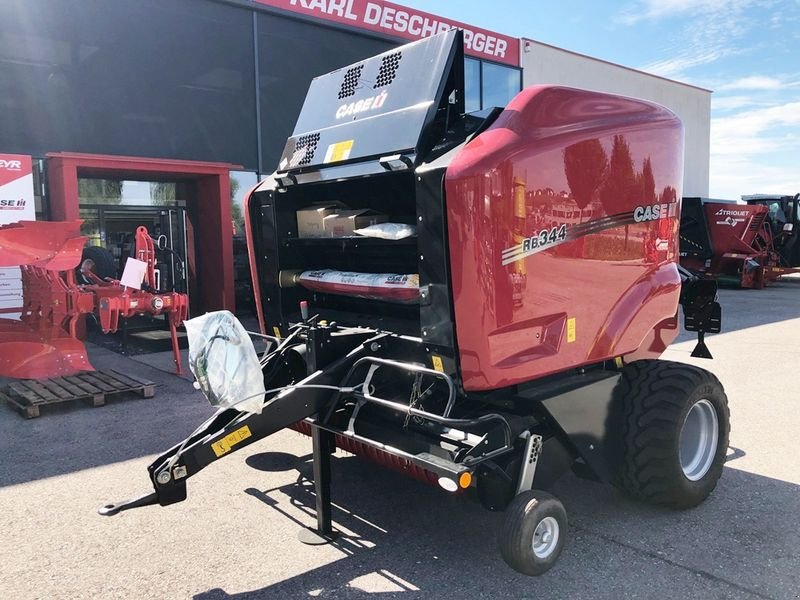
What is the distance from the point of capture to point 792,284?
1944 centimetres

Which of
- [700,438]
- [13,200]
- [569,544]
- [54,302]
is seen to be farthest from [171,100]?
[569,544]

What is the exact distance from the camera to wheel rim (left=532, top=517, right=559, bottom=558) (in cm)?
291

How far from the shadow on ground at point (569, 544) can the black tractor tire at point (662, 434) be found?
155 millimetres

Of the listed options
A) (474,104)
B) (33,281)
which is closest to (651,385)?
(33,281)

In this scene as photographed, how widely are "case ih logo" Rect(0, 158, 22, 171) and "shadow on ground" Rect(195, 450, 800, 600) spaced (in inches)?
285

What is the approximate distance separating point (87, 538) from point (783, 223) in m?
20.0

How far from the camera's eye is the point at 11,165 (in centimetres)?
889

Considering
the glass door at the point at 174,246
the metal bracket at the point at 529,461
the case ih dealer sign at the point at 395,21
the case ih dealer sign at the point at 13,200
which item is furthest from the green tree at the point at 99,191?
the metal bracket at the point at 529,461

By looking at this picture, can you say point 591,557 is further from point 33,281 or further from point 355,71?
point 33,281

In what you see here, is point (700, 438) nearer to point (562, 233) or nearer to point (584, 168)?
point (562, 233)

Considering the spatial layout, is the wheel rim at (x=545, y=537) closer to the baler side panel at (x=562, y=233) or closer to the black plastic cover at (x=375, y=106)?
the baler side panel at (x=562, y=233)

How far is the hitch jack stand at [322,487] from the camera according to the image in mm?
3279

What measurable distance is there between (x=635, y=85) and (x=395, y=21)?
32.9 feet

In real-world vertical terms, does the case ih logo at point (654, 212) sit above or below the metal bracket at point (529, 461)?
above
